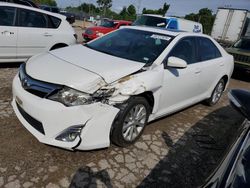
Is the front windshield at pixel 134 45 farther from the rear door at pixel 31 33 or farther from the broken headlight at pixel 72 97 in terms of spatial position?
the rear door at pixel 31 33

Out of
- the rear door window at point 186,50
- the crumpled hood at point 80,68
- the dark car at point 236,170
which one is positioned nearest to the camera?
the dark car at point 236,170

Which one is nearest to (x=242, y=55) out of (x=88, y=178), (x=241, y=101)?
(x=241, y=101)

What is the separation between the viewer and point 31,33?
5941 millimetres

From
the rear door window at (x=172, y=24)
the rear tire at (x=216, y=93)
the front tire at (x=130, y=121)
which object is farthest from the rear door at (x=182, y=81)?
the rear door window at (x=172, y=24)

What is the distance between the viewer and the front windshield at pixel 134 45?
3.65 meters

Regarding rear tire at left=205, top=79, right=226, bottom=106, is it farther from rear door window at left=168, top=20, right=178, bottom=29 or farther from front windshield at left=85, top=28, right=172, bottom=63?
rear door window at left=168, top=20, right=178, bottom=29

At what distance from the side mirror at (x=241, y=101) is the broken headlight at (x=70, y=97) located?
1481mm

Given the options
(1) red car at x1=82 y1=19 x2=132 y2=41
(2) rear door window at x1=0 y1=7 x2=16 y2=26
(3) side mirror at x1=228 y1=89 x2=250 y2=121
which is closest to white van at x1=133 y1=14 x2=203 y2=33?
(1) red car at x1=82 y1=19 x2=132 y2=41

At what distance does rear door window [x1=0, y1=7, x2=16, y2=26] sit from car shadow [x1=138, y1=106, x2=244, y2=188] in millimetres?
4249

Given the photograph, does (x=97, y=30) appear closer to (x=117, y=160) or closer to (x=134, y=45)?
(x=134, y=45)

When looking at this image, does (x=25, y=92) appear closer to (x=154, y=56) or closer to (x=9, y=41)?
(x=154, y=56)

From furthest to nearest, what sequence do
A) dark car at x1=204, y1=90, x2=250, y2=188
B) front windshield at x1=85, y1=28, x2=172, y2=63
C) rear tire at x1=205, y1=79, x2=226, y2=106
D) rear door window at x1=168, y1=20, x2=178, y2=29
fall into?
rear door window at x1=168, y1=20, x2=178, y2=29
rear tire at x1=205, y1=79, x2=226, y2=106
front windshield at x1=85, y1=28, x2=172, y2=63
dark car at x1=204, y1=90, x2=250, y2=188

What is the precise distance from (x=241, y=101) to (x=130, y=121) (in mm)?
1405

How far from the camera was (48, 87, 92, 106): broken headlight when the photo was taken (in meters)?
2.71
